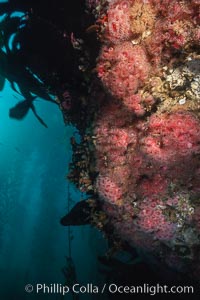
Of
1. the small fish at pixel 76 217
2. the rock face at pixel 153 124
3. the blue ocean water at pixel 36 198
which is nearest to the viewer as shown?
the rock face at pixel 153 124

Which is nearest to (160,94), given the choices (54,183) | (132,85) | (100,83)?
(132,85)

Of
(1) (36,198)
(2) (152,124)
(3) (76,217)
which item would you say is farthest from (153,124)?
(1) (36,198)

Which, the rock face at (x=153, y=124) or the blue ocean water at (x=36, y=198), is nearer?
the rock face at (x=153, y=124)

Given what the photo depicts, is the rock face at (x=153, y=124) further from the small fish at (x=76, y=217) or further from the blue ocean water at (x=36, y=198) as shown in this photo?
the blue ocean water at (x=36, y=198)

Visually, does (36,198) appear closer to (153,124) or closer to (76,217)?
(76,217)

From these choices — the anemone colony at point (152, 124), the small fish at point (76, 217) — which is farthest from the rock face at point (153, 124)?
the small fish at point (76, 217)

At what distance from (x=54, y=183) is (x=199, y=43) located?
45393 mm

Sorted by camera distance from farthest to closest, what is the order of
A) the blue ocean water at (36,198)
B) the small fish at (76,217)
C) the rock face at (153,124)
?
1. the blue ocean water at (36,198)
2. the small fish at (76,217)
3. the rock face at (153,124)

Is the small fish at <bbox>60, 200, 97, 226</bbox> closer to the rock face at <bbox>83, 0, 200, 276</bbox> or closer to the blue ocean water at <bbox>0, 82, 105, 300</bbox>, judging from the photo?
the rock face at <bbox>83, 0, 200, 276</bbox>

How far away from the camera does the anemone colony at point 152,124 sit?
262 cm

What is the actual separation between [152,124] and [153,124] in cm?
1

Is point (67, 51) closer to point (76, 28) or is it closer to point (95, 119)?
point (76, 28)

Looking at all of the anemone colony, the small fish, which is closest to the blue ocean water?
the small fish

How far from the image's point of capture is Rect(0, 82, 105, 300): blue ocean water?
1265 inches
